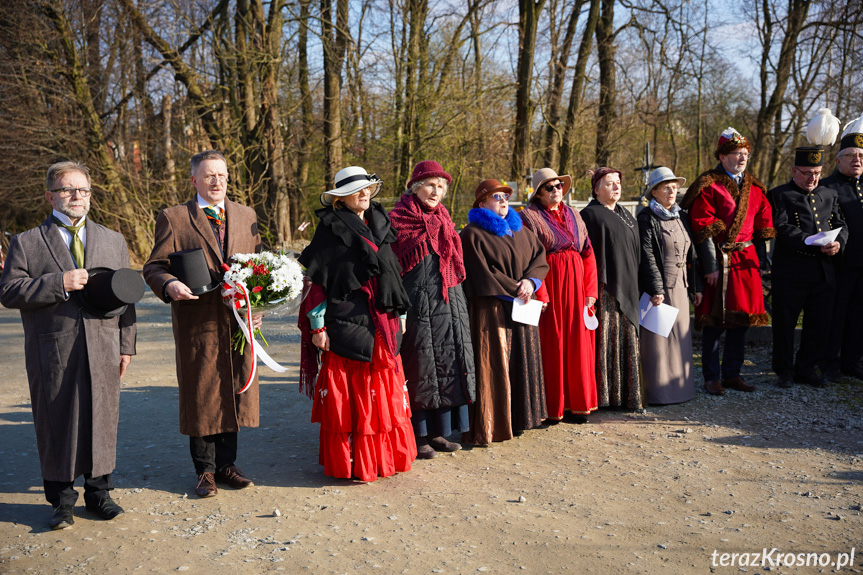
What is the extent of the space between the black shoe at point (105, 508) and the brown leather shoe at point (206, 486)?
44 cm

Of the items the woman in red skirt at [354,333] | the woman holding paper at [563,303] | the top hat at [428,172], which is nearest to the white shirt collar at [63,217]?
Answer: the woman in red skirt at [354,333]

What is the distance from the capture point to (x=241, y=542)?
12.3 feet

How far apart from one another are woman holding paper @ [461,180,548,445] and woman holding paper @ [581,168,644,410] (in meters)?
0.78

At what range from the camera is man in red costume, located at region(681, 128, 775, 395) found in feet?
21.6

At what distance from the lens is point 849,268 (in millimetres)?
6883

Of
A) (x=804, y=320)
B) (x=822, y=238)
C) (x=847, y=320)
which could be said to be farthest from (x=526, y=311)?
(x=847, y=320)

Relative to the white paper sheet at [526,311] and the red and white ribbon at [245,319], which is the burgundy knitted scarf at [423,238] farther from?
the red and white ribbon at [245,319]

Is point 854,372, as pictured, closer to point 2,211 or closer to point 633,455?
point 633,455

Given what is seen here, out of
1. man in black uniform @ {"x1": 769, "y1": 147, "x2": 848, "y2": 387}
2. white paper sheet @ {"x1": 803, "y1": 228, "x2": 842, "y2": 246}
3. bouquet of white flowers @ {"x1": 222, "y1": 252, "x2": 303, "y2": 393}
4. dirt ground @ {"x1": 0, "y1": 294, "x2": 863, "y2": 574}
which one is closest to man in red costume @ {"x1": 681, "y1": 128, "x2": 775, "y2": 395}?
man in black uniform @ {"x1": 769, "y1": 147, "x2": 848, "y2": 387}

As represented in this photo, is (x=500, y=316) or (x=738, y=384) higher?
(x=500, y=316)

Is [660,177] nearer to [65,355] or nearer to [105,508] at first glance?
[65,355]

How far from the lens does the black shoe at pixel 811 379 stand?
6.84 meters

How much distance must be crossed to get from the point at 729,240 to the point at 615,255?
1261mm

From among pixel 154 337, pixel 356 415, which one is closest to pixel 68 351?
pixel 356 415
